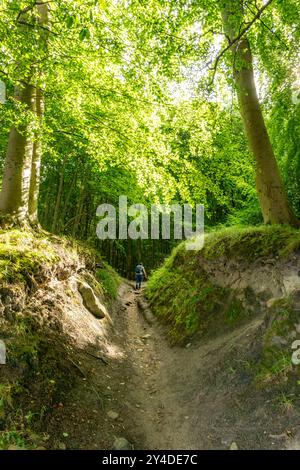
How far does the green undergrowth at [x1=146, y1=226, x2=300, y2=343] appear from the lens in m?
8.02

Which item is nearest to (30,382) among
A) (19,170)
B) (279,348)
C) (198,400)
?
(198,400)

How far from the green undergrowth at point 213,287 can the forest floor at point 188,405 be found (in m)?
0.69

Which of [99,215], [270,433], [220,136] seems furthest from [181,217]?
[270,433]

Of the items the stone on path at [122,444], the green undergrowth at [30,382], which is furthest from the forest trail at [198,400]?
the green undergrowth at [30,382]

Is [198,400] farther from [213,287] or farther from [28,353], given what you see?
[213,287]

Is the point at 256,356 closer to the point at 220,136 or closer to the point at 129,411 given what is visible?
the point at 129,411

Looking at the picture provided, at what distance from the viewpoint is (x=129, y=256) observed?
2919cm

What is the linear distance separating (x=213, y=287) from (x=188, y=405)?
4042 mm

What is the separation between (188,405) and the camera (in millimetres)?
6098

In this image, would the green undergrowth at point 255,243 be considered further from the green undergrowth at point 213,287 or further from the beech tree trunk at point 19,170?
the beech tree trunk at point 19,170

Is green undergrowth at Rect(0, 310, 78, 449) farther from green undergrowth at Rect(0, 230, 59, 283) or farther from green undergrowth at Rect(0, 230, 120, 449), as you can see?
green undergrowth at Rect(0, 230, 59, 283)

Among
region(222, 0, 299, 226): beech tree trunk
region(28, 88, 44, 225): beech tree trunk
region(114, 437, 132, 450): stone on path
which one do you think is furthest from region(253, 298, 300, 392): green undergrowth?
region(28, 88, 44, 225): beech tree trunk

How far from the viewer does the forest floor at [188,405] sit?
478 cm

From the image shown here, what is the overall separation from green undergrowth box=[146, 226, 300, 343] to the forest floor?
69 centimetres
